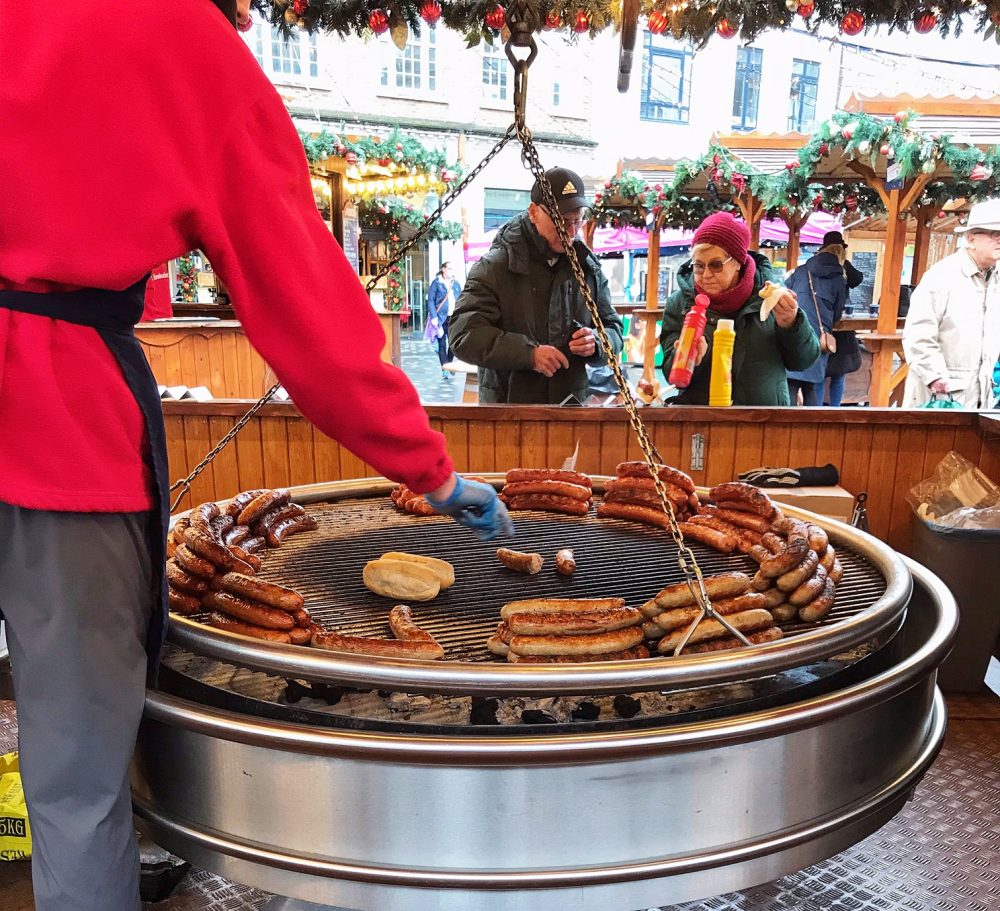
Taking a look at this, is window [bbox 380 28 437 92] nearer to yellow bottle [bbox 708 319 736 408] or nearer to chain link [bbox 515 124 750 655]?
yellow bottle [bbox 708 319 736 408]

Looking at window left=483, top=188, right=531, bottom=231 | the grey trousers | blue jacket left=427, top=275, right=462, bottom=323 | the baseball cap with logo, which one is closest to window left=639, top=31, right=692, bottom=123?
window left=483, top=188, right=531, bottom=231

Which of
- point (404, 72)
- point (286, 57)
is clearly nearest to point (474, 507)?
point (286, 57)

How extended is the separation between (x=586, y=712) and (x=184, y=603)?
1086 millimetres

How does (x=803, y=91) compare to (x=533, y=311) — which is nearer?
(x=533, y=311)

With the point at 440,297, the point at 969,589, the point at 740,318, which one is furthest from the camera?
the point at 440,297

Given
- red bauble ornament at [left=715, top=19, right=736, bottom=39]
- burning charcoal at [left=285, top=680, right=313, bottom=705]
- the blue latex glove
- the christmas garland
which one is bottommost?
burning charcoal at [left=285, top=680, right=313, bottom=705]

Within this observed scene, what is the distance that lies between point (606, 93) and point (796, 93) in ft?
23.6

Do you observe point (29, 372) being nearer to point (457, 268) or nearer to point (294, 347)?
point (294, 347)

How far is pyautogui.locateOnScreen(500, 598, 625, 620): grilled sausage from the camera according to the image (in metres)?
1.91

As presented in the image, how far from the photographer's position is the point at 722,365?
14.1 ft

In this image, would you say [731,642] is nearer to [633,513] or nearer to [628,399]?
[628,399]

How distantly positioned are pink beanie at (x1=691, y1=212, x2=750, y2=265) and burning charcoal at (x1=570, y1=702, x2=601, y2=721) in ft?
9.28

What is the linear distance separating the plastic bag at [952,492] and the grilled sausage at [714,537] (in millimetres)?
1825

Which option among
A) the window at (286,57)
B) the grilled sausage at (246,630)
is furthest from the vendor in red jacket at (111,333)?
the window at (286,57)
